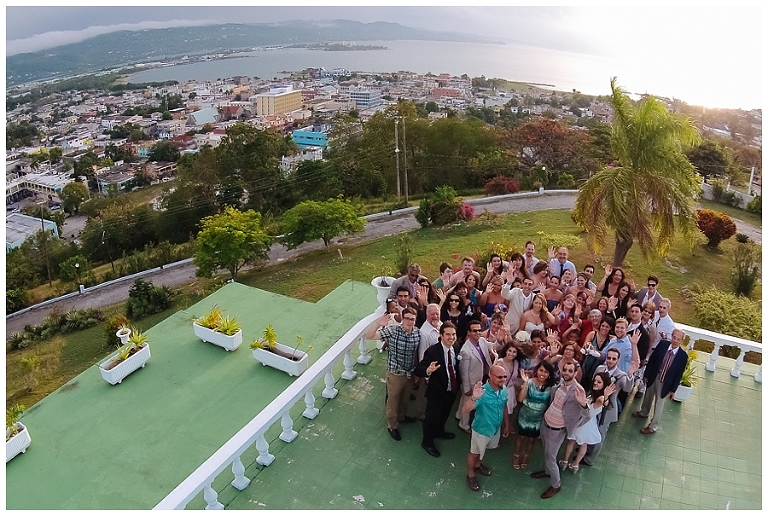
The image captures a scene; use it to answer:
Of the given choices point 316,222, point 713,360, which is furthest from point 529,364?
point 316,222

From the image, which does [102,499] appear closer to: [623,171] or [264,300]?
[264,300]

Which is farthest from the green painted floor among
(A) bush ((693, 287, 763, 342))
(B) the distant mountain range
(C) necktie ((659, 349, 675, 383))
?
(B) the distant mountain range

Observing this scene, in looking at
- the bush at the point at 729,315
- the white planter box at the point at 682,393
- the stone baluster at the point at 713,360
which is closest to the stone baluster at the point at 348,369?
the white planter box at the point at 682,393

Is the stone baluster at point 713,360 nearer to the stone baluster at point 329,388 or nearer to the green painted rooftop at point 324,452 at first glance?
the green painted rooftop at point 324,452

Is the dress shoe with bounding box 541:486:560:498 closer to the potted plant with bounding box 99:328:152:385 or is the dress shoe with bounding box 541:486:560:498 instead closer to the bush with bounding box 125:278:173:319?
the potted plant with bounding box 99:328:152:385

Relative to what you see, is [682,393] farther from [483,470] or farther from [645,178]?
[645,178]

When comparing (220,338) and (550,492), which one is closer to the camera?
(550,492)
